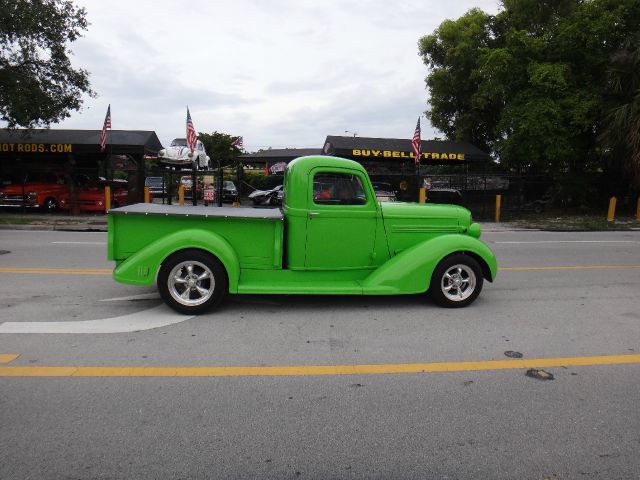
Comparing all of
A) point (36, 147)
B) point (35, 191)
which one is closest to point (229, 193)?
point (35, 191)

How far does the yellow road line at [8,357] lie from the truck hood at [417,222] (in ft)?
13.3

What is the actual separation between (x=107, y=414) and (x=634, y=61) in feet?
76.8

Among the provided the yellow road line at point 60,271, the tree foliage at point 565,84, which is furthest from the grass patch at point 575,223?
the yellow road line at point 60,271

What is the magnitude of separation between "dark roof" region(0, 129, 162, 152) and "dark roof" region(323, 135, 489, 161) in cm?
939

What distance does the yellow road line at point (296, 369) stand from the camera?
13.0 ft

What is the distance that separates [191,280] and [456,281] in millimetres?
3160

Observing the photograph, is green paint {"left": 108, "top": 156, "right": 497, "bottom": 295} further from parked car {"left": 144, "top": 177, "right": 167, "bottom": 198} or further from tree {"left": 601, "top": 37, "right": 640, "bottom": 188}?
parked car {"left": 144, "top": 177, "right": 167, "bottom": 198}

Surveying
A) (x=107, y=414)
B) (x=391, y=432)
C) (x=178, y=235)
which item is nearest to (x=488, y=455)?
(x=391, y=432)

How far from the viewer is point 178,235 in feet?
18.1

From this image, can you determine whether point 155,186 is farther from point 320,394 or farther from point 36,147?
point 320,394

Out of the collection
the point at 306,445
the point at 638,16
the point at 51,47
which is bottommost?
the point at 306,445

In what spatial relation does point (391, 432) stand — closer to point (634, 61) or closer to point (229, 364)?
point (229, 364)

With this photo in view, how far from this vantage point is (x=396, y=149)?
1061 inches

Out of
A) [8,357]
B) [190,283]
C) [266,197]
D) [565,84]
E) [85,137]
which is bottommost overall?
[8,357]
